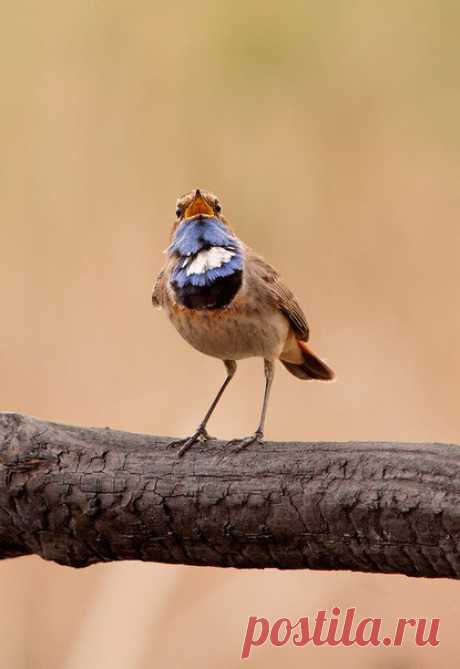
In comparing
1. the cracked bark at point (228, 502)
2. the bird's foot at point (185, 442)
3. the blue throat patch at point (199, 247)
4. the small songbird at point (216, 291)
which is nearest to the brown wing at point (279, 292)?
the small songbird at point (216, 291)

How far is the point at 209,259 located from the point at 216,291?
3.7 inches

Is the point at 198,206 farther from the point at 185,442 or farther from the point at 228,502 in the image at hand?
the point at 228,502

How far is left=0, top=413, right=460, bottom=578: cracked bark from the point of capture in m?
2.95

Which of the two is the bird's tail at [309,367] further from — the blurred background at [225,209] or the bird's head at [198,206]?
the bird's head at [198,206]

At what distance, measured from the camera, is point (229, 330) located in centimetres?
407

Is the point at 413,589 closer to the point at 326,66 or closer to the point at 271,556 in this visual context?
the point at 271,556

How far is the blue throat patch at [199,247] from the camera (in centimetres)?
402

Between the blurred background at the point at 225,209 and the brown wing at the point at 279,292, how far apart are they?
0.63 metres

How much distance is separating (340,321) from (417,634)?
4.55 ft

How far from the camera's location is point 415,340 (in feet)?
18.0

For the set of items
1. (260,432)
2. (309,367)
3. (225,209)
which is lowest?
(260,432)

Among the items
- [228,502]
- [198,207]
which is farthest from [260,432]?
[228,502]

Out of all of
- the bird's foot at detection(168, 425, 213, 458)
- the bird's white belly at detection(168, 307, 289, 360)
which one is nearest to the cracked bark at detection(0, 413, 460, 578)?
the bird's foot at detection(168, 425, 213, 458)

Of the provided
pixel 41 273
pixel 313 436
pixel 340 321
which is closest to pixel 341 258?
pixel 340 321
